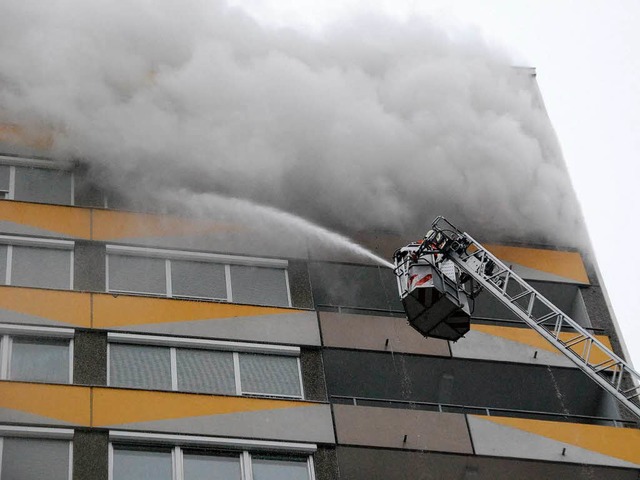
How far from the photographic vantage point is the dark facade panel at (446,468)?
2842 centimetres

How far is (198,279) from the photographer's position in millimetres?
31031

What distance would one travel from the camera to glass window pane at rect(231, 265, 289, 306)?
3106 cm

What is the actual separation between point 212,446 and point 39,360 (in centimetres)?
347

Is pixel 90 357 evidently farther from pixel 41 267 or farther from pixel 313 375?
pixel 313 375

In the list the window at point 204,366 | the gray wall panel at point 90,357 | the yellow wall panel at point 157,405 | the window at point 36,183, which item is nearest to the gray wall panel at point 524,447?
the window at point 204,366

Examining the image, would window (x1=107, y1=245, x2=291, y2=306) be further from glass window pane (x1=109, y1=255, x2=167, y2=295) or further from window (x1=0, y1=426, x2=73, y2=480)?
window (x1=0, y1=426, x2=73, y2=480)

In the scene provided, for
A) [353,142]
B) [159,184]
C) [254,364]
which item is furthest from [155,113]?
[254,364]

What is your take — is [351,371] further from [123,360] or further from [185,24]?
[185,24]

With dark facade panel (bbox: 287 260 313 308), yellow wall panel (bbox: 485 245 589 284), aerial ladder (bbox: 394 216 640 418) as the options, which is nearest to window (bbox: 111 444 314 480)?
aerial ladder (bbox: 394 216 640 418)

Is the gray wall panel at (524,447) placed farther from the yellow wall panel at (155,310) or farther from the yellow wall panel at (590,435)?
the yellow wall panel at (155,310)

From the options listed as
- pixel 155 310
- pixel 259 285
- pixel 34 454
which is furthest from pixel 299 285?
pixel 34 454

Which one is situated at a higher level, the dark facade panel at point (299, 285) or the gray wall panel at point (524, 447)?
the dark facade panel at point (299, 285)

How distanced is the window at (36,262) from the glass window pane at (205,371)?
2602mm

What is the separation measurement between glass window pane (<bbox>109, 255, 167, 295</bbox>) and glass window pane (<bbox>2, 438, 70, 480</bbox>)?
4223 mm
